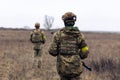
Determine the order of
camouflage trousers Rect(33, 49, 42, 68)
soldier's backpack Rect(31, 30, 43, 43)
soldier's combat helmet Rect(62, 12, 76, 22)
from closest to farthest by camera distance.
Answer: soldier's combat helmet Rect(62, 12, 76, 22)
soldier's backpack Rect(31, 30, 43, 43)
camouflage trousers Rect(33, 49, 42, 68)

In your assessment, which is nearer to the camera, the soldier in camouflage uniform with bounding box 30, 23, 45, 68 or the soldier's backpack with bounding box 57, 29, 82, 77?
the soldier's backpack with bounding box 57, 29, 82, 77

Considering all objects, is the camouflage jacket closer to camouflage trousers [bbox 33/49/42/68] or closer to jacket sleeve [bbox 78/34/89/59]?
jacket sleeve [bbox 78/34/89/59]

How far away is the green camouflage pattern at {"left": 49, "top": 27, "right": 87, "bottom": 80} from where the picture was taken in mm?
7016

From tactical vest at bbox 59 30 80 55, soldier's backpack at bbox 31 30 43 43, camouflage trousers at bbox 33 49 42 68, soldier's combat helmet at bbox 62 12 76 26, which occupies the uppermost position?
soldier's combat helmet at bbox 62 12 76 26

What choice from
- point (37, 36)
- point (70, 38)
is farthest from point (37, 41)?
point (70, 38)

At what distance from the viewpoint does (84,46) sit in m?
7.09

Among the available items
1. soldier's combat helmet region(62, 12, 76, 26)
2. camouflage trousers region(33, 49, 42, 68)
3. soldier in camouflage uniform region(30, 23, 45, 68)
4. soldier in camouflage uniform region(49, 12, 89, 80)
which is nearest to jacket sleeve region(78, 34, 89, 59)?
soldier in camouflage uniform region(49, 12, 89, 80)

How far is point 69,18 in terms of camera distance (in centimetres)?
698

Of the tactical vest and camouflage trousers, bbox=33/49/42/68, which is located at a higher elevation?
the tactical vest

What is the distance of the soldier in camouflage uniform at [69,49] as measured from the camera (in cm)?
700

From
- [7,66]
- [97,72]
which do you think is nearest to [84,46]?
[97,72]

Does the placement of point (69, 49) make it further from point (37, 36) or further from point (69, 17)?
point (37, 36)

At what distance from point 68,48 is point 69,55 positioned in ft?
0.45

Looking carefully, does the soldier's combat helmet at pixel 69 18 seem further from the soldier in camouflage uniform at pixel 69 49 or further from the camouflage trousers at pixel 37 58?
the camouflage trousers at pixel 37 58
